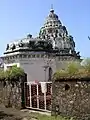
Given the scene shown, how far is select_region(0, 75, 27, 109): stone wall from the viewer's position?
12922mm

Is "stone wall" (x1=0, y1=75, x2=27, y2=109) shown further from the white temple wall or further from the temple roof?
the temple roof

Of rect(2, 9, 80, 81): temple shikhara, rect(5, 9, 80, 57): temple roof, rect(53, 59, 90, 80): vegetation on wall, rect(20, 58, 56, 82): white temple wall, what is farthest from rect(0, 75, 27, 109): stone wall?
rect(5, 9, 80, 57): temple roof

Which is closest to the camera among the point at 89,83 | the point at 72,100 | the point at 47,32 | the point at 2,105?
the point at 89,83

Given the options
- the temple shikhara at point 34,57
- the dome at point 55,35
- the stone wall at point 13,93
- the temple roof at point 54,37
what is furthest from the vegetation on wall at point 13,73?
the dome at point 55,35

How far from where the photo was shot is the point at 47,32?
3881 centimetres

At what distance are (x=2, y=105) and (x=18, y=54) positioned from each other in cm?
1402

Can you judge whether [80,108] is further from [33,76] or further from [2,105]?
[33,76]

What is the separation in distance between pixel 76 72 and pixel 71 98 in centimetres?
99

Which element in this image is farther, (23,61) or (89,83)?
(23,61)

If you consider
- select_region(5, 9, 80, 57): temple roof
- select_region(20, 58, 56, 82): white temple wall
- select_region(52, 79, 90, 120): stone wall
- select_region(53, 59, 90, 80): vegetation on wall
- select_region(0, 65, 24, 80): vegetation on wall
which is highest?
select_region(5, 9, 80, 57): temple roof

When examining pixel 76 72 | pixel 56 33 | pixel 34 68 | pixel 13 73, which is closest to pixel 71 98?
pixel 76 72

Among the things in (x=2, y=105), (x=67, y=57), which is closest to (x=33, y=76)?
(x=67, y=57)

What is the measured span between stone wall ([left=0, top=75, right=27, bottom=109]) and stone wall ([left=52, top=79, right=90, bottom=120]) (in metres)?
2.76

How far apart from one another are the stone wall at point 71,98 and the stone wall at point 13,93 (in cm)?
276
